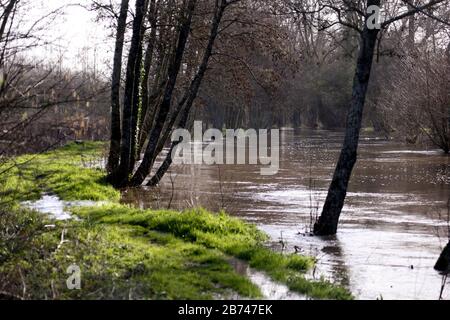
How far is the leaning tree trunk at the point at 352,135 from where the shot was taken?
39.2ft

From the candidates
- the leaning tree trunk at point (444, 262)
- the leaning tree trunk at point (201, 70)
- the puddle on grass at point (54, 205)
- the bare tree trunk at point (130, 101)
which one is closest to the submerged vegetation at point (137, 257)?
the puddle on grass at point (54, 205)

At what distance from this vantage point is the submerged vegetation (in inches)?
274

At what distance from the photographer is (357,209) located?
16.1 m

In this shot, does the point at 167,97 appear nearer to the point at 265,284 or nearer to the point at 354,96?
the point at 354,96

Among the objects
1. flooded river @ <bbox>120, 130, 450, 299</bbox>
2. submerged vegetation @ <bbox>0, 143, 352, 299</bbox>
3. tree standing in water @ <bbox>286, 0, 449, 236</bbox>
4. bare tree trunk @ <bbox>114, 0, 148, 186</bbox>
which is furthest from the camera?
bare tree trunk @ <bbox>114, 0, 148, 186</bbox>

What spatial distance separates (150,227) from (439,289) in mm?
5160

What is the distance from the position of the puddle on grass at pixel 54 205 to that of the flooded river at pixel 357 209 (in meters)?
2.19

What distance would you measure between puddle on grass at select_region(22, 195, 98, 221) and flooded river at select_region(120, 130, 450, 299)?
7.18 ft

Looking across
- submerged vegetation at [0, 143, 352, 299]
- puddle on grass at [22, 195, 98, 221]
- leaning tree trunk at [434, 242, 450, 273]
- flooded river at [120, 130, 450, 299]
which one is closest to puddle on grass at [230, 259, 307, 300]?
submerged vegetation at [0, 143, 352, 299]

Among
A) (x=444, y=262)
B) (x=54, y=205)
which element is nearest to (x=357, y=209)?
(x=444, y=262)

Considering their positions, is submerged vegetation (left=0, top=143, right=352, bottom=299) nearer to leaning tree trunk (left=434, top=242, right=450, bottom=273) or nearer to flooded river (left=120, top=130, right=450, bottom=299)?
flooded river (left=120, top=130, right=450, bottom=299)

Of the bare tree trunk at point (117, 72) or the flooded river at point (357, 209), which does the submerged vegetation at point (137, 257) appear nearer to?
the flooded river at point (357, 209)
